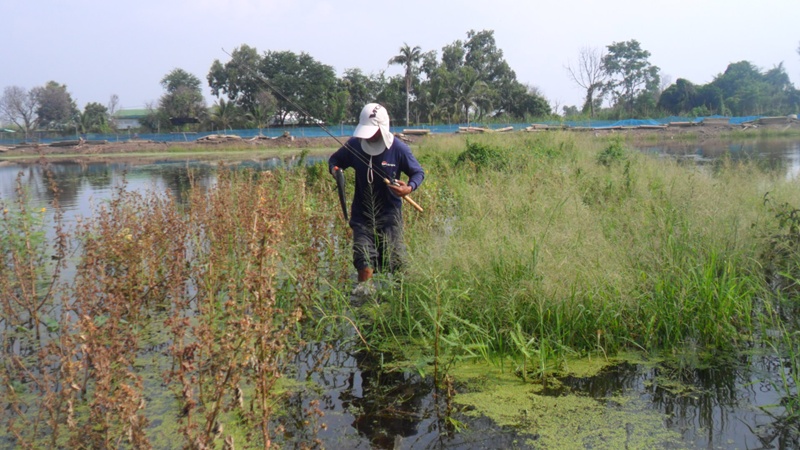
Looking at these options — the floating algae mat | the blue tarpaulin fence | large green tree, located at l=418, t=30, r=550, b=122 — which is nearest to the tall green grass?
the floating algae mat

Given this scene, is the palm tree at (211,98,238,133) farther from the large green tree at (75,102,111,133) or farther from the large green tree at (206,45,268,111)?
the large green tree at (75,102,111,133)

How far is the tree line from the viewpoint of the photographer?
49656 mm

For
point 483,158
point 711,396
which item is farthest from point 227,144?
point 711,396

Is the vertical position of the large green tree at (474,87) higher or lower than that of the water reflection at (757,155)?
higher

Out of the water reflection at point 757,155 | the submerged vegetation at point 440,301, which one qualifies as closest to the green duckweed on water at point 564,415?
the submerged vegetation at point 440,301

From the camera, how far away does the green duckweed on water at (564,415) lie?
299 cm

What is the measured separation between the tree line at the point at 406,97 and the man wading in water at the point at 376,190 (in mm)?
43924

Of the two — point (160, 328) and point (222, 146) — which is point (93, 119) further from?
point (160, 328)

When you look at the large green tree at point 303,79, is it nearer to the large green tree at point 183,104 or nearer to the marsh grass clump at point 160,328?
the large green tree at point 183,104

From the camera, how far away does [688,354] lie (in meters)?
3.82

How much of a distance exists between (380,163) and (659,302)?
230 centimetres

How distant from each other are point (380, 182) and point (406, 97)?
46.8m

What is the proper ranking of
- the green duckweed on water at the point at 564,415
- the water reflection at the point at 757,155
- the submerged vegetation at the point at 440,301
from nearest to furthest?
the green duckweed on water at the point at 564,415 < the submerged vegetation at the point at 440,301 < the water reflection at the point at 757,155

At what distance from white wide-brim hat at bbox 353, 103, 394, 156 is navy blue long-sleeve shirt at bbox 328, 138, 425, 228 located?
0.15ft
